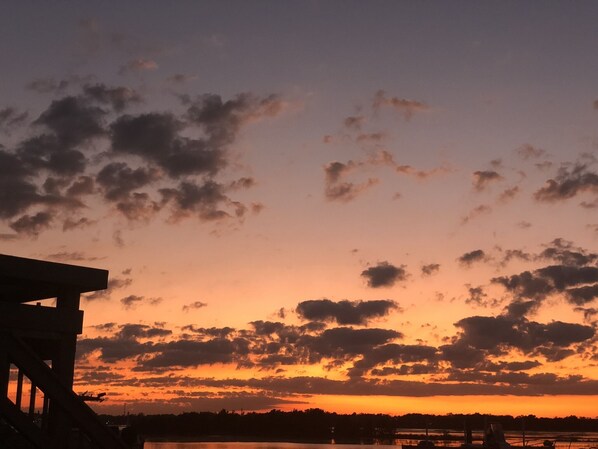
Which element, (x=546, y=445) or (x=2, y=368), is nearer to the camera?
(x=2, y=368)

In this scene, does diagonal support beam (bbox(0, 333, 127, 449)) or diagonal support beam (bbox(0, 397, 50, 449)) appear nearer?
diagonal support beam (bbox(0, 397, 50, 449))

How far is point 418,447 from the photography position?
8869cm

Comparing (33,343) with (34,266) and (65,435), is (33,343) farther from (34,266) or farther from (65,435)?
(65,435)

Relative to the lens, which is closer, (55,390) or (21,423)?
(21,423)

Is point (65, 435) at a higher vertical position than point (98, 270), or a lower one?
lower

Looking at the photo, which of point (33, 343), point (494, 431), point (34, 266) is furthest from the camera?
point (494, 431)

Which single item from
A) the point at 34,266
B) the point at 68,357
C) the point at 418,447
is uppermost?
the point at 34,266

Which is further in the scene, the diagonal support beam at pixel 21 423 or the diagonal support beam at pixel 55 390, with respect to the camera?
the diagonal support beam at pixel 55 390

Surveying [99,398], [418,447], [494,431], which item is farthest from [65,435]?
[418,447]

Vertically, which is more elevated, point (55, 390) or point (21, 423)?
point (55, 390)

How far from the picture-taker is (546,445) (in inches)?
3467

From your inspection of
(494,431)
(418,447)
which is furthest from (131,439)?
(418,447)

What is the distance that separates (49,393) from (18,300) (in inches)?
774

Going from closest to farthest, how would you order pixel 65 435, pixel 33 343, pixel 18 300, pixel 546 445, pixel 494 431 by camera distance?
1. pixel 65 435
2. pixel 33 343
3. pixel 18 300
4. pixel 494 431
5. pixel 546 445
